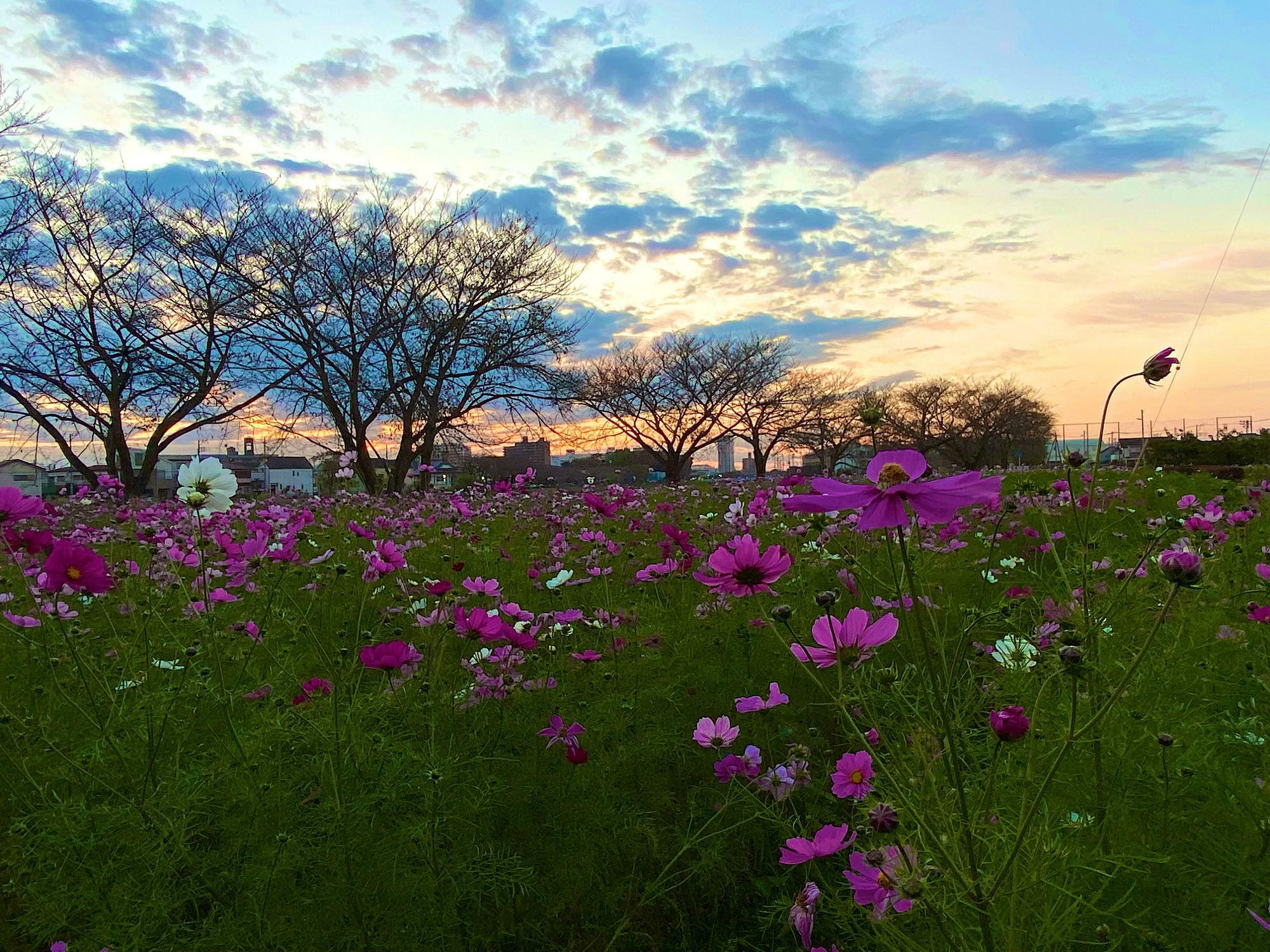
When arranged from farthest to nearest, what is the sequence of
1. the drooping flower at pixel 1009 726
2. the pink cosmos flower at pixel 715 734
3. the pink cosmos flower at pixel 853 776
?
the pink cosmos flower at pixel 715 734
the pink cosmos flower at pixel 853 776
the drooping flower at pixel 1009 726

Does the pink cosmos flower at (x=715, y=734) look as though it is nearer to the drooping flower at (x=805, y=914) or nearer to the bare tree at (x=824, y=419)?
the drooping flower at (x=805, y=914)

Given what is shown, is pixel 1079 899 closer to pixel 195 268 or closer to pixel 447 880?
pixel 447 880

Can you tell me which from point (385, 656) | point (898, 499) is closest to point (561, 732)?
point (385, 656)

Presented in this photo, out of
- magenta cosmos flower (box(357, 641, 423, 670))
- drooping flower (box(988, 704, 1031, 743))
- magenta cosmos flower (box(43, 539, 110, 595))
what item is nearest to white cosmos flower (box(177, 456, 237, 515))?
magenta cosmos flower (box(43, 539, 110, 595))

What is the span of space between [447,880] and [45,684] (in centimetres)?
160

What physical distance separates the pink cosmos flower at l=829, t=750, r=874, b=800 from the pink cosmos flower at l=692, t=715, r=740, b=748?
27 centimetres

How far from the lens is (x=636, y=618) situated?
2523 millimetres

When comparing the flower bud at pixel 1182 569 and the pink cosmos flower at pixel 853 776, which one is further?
the pink cosmos flower at pixel 853 776

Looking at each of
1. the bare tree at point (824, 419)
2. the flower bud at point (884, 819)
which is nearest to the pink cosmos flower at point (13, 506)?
the flower bud at point (884, 819)

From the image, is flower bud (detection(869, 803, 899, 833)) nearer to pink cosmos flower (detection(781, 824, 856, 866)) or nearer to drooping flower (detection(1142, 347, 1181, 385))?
pink cosmos flower (detection(781, 824, 856, 866))

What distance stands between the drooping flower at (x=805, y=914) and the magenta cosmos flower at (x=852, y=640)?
33 cm

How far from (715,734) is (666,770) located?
0.40 meters

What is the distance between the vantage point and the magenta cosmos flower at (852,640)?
3.15 ft

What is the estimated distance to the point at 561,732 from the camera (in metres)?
1.68
